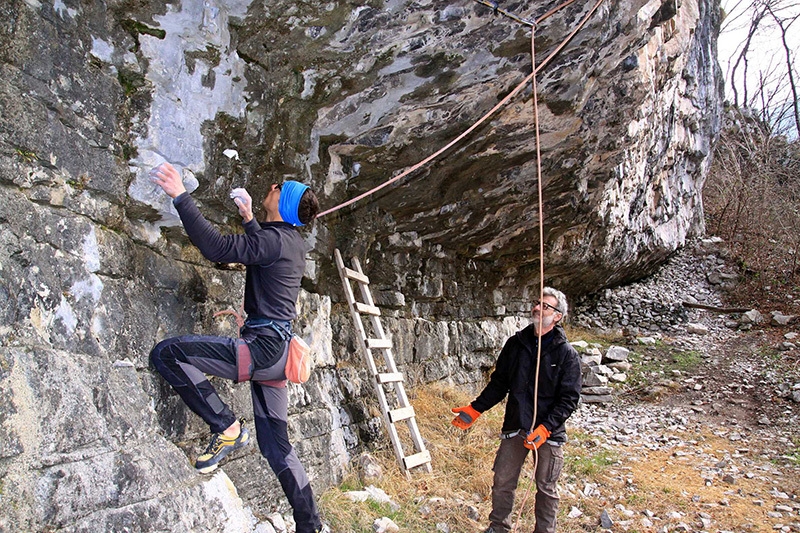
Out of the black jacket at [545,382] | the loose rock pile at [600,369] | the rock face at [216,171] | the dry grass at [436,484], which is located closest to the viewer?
the rock face at [216,171]

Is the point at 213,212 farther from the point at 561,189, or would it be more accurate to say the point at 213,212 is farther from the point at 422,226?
the point at 561,189

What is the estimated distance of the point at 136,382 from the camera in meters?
2.95

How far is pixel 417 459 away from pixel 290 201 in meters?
2.79

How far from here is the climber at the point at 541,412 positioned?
3.83 metres

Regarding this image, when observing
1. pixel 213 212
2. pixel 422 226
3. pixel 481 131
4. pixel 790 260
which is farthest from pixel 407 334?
pixel 790 260

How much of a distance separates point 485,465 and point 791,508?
257 cm

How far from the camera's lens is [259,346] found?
10.1 ft

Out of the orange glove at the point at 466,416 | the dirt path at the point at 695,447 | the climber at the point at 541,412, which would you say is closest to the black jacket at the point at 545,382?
the climber at the point at 541,412

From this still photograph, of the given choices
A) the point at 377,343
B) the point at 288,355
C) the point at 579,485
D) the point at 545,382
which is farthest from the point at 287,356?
the point at 579,485

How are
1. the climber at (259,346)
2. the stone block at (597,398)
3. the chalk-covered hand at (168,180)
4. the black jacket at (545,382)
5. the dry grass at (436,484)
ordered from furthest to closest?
the stone block at (597,398)
the dry grass at (436,484)
the black jacket at (545,382)
the climber at (259,346)
the chalk-covered hand at (168,180)

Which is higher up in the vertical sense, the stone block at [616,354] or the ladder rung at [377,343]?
the ladder rung at [377,343]

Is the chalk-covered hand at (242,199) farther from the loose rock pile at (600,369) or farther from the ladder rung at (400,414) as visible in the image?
the loose rock pile at (600,369)

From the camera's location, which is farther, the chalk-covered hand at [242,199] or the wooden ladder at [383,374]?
the wooden ladder at [383,374]

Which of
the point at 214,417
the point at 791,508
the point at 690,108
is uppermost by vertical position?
the point at 690,108
